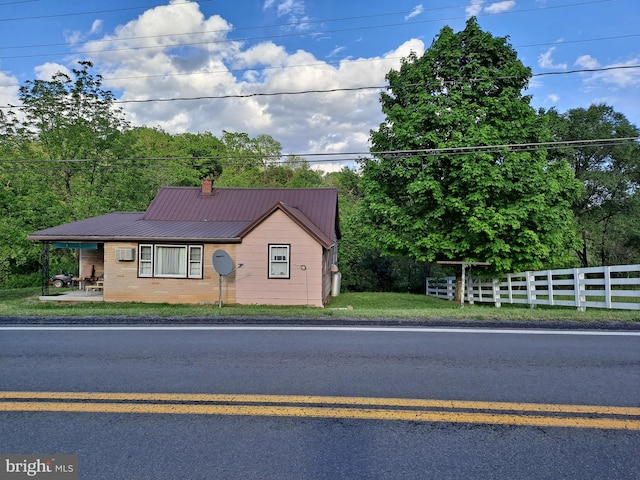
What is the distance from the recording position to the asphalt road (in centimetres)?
281

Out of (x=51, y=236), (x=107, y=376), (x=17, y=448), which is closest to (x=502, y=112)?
(x=107, y=376)

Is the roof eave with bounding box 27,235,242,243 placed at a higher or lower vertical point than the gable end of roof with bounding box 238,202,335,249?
lower

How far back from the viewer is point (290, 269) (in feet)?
50.3

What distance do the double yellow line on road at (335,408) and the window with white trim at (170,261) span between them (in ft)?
38.4

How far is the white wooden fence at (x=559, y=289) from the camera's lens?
10.4m

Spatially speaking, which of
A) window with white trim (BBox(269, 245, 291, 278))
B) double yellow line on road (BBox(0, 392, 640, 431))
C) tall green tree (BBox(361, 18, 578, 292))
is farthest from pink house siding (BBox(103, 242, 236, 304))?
double yellow line on road (BBox(0, 392, 640, 431))

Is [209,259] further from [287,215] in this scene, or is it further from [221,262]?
[287,215]

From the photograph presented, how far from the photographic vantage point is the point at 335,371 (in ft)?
15.6

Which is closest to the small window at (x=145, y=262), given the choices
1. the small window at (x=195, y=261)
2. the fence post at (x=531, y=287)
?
the small window at (x=195, y=261)

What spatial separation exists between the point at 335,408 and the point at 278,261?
38.8 feet

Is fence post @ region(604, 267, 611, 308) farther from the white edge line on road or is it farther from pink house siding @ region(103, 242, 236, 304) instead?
pink house siding @ region(103, 242, 236, 304)

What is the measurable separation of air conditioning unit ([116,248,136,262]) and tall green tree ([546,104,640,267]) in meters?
23.7

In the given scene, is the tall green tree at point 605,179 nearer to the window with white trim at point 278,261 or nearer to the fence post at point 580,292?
the fence post at point 580,292

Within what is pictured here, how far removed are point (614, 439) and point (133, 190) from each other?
2515 centimetres
